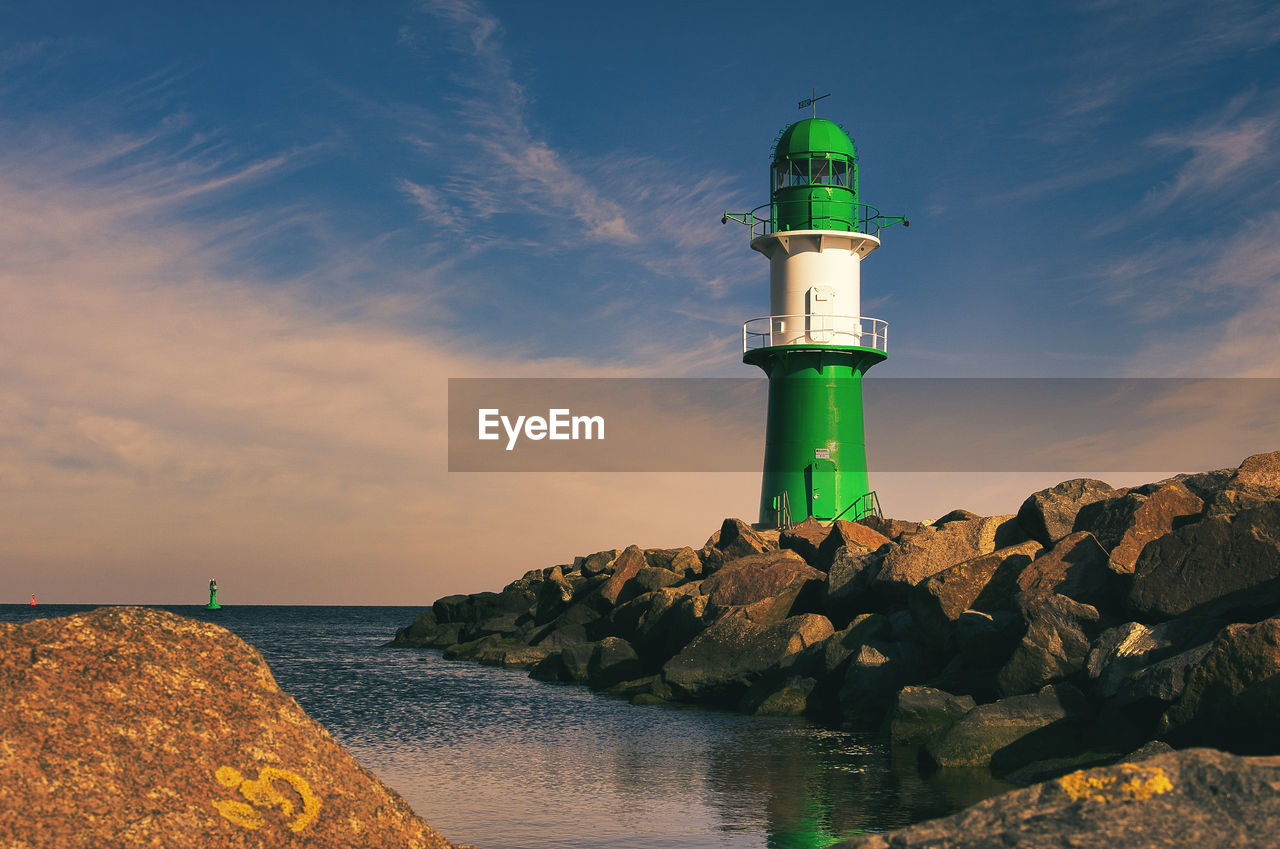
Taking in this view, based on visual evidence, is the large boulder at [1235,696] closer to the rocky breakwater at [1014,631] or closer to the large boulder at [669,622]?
the rocky breakwater at [1014,631]

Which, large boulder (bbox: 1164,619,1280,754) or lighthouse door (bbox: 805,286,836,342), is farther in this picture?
lighthouse door (bbox: 805,286,836,342)

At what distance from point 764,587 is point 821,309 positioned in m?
10.2

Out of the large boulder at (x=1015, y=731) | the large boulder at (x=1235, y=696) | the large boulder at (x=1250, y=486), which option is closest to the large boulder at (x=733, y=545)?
the large boulder at (x=1250, y=486)

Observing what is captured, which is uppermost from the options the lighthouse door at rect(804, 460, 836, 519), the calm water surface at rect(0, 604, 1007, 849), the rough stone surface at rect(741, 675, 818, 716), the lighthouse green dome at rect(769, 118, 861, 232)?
the lighthouse green dome at rect(769, 118, 861, 232)

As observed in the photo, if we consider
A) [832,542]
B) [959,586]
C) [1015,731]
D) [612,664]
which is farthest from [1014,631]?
[612,664]

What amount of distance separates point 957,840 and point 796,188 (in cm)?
2600

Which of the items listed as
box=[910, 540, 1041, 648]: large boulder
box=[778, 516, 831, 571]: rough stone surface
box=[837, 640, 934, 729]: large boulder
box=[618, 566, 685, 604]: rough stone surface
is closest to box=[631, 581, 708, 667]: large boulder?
box=[618, 566, 685, 604]: rough stone surface

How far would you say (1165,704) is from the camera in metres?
9.39

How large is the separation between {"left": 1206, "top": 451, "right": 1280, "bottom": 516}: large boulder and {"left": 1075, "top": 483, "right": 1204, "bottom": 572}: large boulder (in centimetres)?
44

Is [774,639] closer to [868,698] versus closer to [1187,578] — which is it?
[868,698]

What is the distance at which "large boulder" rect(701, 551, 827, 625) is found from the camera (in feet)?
58.5

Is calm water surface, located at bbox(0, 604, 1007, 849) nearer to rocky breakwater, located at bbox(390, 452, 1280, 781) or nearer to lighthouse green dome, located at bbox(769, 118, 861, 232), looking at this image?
rocky breakwater, located at bbox(390, 452, 1280, 781)

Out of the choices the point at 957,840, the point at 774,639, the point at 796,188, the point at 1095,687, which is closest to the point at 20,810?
the point at 957,840

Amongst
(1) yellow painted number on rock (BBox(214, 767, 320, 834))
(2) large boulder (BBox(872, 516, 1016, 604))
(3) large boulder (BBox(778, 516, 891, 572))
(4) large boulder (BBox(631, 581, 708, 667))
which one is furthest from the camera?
(3) large boulder (BBox(778, 516, 891, 572))
